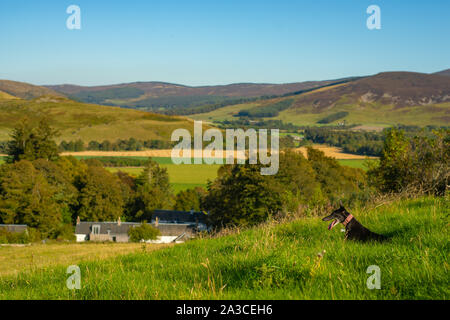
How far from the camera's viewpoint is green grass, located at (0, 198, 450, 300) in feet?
14.7

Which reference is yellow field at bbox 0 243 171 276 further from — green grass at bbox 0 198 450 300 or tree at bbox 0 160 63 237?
tree at bbox 0 160 63 237

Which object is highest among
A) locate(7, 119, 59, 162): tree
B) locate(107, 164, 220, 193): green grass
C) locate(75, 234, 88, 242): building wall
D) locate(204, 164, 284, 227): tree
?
locate(7, 119, 59, 162): tree

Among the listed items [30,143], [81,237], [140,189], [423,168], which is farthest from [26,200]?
[423,168]

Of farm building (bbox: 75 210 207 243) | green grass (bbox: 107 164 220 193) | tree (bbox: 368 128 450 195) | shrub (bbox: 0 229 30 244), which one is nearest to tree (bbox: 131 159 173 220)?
green grass (bbox: 107 164 220 193)

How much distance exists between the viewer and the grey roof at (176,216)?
83875 mm

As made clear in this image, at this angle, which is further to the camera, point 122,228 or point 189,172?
point 189,172

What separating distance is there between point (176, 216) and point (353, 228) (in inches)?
3113

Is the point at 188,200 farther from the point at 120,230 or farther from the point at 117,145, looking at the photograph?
the point at 117,145

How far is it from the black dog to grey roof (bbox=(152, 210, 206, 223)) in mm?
76743

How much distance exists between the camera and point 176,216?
277 feet
